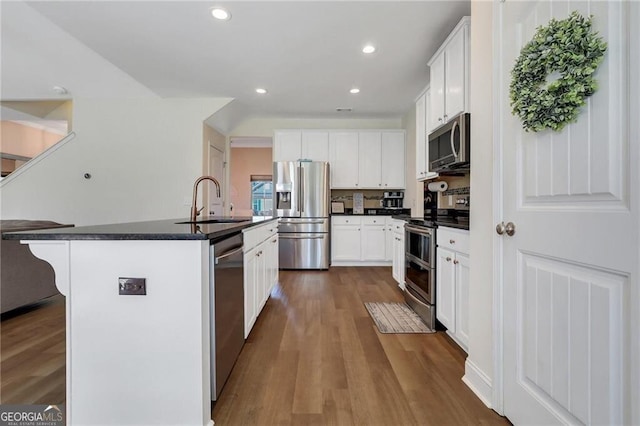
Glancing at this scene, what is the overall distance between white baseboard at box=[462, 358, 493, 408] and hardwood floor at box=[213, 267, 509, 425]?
4 centimetres

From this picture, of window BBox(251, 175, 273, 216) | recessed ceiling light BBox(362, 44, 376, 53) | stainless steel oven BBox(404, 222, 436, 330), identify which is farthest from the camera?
window BBox(251, 175, 273, 216)

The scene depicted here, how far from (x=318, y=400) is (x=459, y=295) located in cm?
117

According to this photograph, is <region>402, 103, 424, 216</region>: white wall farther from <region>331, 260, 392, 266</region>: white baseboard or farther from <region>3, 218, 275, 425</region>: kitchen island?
<region>3, 218, 275, 425</region>: kitchen island

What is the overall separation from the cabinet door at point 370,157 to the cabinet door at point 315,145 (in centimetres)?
63

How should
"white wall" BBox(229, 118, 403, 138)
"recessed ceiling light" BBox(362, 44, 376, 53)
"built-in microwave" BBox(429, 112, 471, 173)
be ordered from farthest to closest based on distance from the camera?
"white wall" BBox(229, 118, 403, 138) → "recessed ceiling light" BBox(362, 44, 376, 53) → "built-in microwave" BBox(429, 112, 471, 173)

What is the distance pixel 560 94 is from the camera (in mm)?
1006

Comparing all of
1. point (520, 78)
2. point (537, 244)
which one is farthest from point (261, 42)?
point (537, 244)

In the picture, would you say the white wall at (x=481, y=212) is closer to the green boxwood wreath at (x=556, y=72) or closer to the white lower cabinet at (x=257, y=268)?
the green boxwood wreath at (x=556, y=72)

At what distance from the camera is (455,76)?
91.7 inches

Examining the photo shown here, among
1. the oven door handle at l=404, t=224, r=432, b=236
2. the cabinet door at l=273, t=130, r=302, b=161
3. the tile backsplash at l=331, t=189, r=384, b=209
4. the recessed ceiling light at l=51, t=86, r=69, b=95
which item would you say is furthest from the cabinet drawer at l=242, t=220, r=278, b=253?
the recessed ceiling light at l=51, t=86, r=69, b=95

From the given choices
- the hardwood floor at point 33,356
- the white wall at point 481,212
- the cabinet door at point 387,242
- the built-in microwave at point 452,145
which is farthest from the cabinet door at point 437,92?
the hardwood floor at point 33,356

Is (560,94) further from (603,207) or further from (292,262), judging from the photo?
(292,262)

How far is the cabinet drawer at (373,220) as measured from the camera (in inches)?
185

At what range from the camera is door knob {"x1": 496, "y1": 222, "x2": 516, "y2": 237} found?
1.31 m
